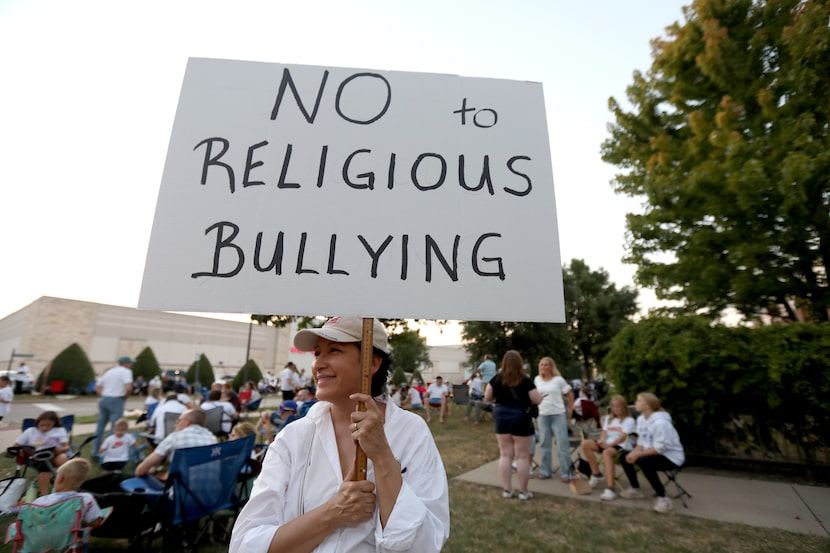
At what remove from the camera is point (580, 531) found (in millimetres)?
4602

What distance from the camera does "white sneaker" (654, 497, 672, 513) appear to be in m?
5.23

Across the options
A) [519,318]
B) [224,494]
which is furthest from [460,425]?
[519,318]

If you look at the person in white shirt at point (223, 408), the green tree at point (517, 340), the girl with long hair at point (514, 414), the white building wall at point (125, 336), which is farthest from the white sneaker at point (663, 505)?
the white building wall at point (125, 336)

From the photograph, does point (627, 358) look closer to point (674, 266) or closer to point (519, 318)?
point (674, 266)

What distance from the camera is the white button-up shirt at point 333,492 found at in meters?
1.33

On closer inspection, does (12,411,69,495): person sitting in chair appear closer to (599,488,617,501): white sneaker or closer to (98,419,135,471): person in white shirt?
A: (98,419,135,471): person in white shirt

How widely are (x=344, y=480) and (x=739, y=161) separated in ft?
28.5

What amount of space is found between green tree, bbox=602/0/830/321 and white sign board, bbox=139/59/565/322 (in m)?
7.28

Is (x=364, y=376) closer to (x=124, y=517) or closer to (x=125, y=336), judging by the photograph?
(x=124, y=517)

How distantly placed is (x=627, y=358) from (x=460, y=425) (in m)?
6.70

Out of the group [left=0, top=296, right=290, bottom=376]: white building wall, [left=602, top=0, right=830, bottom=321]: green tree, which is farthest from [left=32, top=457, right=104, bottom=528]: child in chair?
[left=0, top=296, right=290, bottom=376]: white building wall

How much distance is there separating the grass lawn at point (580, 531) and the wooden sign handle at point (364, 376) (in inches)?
135

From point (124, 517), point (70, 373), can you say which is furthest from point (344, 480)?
point (70, 373)

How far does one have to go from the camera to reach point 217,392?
9.63m
